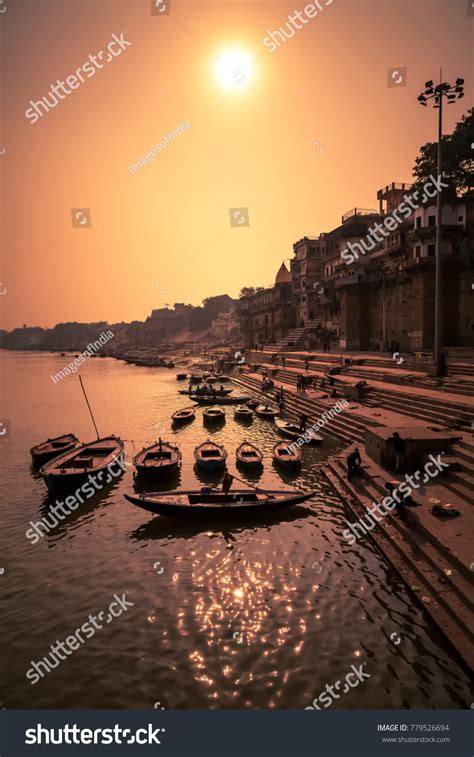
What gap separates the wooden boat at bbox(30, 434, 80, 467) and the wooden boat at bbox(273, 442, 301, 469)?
39.3ft

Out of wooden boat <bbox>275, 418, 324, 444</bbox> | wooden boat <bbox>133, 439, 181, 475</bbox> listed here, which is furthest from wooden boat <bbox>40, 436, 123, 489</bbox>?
wooden boat <bbox>275, 418, 324, 444</bbox>

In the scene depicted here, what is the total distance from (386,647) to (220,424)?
954 inches

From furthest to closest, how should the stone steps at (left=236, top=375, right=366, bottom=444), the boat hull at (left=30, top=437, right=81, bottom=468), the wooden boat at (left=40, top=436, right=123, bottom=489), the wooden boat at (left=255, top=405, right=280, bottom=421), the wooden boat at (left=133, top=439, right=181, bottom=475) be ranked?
the wooden boat at (left=255, top=405, right=280, bottom=421) → the stone steps at (left=236, top=375, right=366, bottom=444) → the boat hull at (left=30, top=437, right=81, bottom=468) → the wooden boat at (left=133, top=439, right=181, bottom=475) → the wooden boat at (left=40, top=436, right=123, bottom=489)

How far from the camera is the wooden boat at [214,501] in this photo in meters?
14.0

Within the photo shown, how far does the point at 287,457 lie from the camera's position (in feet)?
64.2

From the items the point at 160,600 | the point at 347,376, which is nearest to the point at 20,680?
the point at 160,600

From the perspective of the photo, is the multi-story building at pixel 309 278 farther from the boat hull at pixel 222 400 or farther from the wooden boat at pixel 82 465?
the wooden boat at pixel 82 465

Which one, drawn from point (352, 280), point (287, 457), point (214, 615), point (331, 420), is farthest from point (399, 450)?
point (352, 280)

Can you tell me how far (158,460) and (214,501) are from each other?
18.4 feet

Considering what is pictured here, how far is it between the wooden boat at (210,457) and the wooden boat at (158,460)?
1.09 m

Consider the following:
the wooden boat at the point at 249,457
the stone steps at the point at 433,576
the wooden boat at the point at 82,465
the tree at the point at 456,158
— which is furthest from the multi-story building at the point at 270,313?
the stone steps at the point at 433,576

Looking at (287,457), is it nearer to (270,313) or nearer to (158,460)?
(158,460)

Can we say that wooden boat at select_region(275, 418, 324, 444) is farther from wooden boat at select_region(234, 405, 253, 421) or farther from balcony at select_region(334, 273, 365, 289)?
balcony at select_region(334, 273, 365, 289)

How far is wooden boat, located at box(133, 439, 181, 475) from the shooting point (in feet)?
59.9
